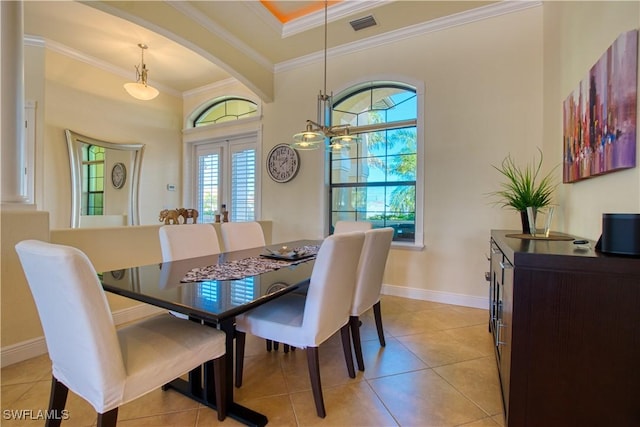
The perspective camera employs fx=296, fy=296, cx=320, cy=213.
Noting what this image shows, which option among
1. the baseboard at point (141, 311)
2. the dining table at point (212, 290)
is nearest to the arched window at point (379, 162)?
the baseboard at point (141, 311)

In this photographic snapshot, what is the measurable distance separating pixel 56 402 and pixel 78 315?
1.90 ft

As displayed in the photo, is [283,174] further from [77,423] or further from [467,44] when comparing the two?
[77,423]

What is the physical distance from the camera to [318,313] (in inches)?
59.6

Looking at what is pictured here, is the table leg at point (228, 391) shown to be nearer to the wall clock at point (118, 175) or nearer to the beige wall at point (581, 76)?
the beige wall at point (581, 76)

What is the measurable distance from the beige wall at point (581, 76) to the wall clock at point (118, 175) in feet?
18.2

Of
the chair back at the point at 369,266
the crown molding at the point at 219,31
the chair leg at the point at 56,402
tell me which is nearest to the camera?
the chair leg at the point at 56,402

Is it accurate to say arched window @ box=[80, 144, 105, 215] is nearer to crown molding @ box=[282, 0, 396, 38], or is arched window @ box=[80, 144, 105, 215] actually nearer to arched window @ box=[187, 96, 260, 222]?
arched window @ box=[187, 96, 260, 222]

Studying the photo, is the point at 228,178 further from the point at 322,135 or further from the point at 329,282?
the point at 329,282

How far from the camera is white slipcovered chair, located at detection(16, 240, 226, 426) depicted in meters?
0.99

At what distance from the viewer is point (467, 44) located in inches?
128

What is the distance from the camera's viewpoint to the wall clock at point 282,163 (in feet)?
14.1

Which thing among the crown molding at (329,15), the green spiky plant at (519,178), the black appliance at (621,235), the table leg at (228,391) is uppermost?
the crown molding at (329,15)

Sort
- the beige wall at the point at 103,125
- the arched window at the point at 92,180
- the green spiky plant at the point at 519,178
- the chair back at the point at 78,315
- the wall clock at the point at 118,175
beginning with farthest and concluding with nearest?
the wall clock at the point at 118,175 → the arched window at the point at 92,180 → the beige wall at the point at 103,125 → the green spiky plant at the point at 519,178 → the chair back at the point at 78,315

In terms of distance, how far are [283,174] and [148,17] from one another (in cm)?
232
